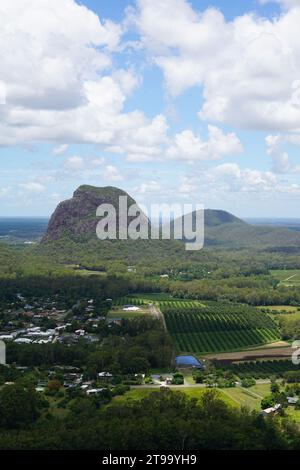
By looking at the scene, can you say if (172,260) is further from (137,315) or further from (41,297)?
(137,315)

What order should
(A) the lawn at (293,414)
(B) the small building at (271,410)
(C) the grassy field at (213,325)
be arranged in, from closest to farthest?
(A) the lawn at (293,414)
(B) the small building at (271,410)
(C) the grassy field at (213,325)

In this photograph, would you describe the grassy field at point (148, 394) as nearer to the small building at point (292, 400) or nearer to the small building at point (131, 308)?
the small building at point (292, 400)

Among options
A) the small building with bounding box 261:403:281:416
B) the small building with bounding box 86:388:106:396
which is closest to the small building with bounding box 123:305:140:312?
the small building with bounding box 86:388:106:396

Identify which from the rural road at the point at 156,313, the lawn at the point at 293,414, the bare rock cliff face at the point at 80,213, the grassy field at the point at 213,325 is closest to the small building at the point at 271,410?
the lawn at the point at 293,414

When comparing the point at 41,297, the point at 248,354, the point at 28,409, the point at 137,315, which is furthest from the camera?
the point at 41,297

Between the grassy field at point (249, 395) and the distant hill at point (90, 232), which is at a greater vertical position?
the distant hill at point (90, 232)

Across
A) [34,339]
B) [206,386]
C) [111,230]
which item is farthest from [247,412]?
[111,230]
